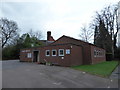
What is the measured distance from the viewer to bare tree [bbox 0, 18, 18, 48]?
38.1 m

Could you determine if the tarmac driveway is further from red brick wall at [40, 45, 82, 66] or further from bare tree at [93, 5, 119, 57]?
bare tree at [93, 5, 119, 57]

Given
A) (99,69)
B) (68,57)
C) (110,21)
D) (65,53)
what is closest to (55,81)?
(99,69)

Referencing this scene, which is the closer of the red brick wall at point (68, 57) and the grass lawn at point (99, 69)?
the grass lawn at point (99, 69)

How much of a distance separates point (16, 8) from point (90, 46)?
1355 centimetres

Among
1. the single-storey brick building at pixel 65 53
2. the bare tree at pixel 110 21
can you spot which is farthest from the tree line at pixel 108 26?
the single-storey brick building at pixel 65 53

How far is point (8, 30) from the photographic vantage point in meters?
39.4

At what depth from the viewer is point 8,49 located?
129 ft

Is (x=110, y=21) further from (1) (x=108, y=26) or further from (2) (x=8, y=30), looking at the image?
(2) (x=8, y=30)

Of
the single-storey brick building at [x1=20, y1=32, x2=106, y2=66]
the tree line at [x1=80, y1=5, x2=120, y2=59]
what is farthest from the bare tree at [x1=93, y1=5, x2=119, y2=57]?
the single-storey brick building at [x1=20, y1=32, x2=106, y2=66]

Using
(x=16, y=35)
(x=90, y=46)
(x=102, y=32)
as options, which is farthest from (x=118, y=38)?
(x=16, y=35)

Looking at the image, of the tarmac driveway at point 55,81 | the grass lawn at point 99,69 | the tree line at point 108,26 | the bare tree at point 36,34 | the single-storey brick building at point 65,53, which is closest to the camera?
the tarmac driveway at point 55,81

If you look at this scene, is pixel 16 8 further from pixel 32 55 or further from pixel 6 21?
pixel 6 21

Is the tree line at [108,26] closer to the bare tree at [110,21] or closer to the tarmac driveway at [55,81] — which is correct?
the bare tree at [110,21]

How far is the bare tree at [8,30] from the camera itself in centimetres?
3809
